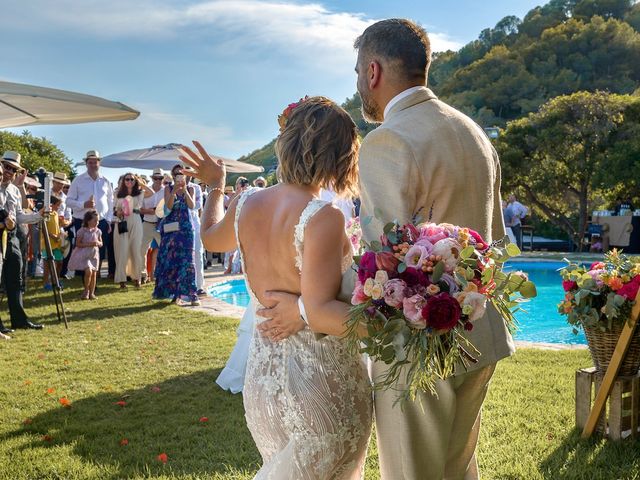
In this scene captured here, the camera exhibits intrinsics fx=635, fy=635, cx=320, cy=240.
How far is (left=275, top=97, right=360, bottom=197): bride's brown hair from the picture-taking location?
7.16ft

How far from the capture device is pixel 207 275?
15.1 metres

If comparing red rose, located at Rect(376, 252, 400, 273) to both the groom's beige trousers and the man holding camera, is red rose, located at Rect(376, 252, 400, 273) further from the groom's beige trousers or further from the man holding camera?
the man holding camera

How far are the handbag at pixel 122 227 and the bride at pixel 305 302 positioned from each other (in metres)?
10.5

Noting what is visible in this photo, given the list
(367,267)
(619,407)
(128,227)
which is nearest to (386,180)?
(367,267)

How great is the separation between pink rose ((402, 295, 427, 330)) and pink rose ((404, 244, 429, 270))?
92mm

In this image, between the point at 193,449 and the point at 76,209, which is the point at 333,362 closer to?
the point at 193,449

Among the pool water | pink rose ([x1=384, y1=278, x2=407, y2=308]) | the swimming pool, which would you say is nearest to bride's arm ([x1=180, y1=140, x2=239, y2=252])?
pink rose ([x1=384, y1=278, x2=407, y2=308])

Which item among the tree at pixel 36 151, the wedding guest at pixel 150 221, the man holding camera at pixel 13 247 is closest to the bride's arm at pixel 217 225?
the man holding camera at pixel 13 247

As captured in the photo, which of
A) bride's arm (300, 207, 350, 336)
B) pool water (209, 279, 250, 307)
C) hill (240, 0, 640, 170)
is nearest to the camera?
bride's arm (300, 207, 350, 336)

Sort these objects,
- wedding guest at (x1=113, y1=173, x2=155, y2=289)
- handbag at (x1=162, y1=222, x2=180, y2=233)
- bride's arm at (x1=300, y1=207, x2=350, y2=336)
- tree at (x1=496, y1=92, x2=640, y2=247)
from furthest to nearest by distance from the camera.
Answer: tree at (x1=496, y1=92, x2=640, y2=247) < wedding guest at (x1=113, y1=173, x2=155, y2=289) < handbag at (x1=162, y1=222, x2=180, y2=233) < bride's arm at (x1=300, y1=207, x2=350, y2=336)

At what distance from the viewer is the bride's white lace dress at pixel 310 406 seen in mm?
2266

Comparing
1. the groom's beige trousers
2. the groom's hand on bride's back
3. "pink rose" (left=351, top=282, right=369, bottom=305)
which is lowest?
the groom's beige trousers

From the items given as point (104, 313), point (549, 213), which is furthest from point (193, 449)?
point (549, 213)

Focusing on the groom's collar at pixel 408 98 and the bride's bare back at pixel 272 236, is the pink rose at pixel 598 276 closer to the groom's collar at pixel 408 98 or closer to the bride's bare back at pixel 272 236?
the groom's collar at pixel 408 98
